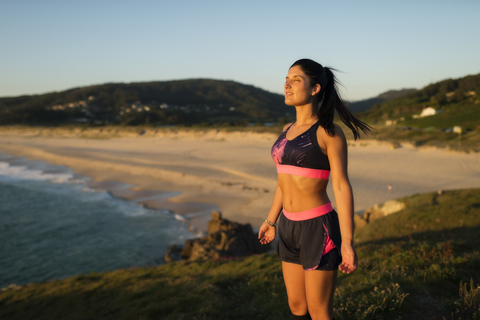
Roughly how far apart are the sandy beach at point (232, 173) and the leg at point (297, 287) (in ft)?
41.4

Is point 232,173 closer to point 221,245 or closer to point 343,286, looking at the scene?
point 221,245

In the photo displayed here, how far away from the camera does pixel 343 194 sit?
6.95ft

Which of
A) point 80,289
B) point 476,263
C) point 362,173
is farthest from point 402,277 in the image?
point 362,173

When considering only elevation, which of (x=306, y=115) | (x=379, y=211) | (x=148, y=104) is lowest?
(x=379, y=211)

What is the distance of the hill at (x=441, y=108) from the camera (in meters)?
37.2

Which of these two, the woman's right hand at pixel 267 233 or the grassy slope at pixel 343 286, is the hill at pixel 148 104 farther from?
the woman's right hand at pixel 267 233

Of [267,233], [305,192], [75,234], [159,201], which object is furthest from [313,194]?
[159,201]

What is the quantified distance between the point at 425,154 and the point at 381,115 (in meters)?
27.5

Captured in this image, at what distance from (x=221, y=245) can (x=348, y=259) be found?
948 cm

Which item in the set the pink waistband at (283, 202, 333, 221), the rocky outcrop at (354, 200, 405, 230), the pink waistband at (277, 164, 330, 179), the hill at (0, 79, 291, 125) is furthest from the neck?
the hill at (0, 79, 291, 125)

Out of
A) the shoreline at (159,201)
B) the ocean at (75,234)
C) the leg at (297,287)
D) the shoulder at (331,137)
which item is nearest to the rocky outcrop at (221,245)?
the ocean at (75,234)

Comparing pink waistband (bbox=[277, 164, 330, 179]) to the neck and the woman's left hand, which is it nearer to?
the neck

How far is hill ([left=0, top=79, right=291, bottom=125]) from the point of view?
85.9 m

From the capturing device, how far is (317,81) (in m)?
2.38
